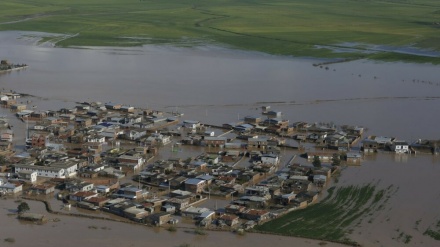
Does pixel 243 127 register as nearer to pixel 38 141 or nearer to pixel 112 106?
pixel 112 106

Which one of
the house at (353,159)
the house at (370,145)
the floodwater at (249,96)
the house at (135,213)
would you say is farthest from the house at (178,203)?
the house at (370,145)

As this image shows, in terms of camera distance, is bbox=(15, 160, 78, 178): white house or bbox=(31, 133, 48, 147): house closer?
bbox=(15, 160, 78, 178): white house

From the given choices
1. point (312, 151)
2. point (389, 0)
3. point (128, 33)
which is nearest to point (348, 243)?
point (312, 151)

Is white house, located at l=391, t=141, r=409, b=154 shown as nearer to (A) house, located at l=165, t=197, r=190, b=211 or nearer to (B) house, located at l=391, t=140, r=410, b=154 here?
(B) house, located at l=391, t=140, r=410, b=154

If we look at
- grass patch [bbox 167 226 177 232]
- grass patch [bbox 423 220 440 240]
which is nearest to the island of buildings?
grass patch [bbox 167 226 177 232]

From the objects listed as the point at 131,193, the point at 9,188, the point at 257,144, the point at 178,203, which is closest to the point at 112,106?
the point at 257,144

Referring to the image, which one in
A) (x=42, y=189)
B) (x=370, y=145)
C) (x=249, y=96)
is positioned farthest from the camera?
(x=249, y=96)

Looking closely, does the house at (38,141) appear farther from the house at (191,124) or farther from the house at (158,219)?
the house at (158,219)
